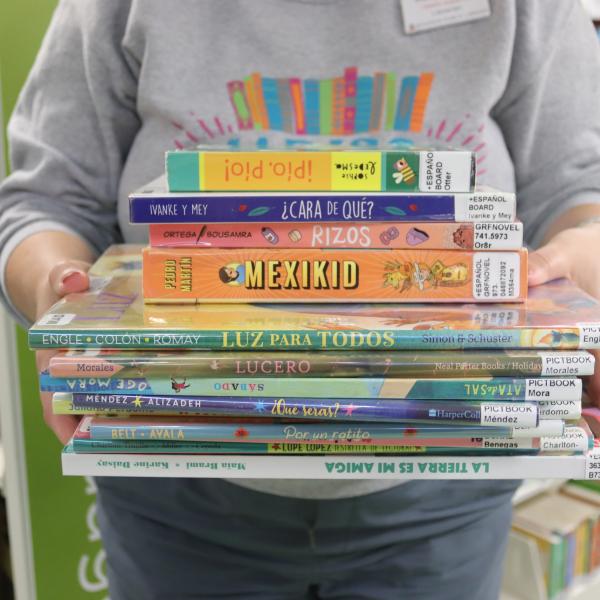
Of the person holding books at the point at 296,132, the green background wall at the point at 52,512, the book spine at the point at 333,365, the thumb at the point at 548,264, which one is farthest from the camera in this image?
the green background wall at the point at 52,512

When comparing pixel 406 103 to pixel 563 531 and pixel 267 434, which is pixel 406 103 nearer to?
pixel 267 434

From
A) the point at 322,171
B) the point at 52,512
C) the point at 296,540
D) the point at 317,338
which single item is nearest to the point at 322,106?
the point at 322,171

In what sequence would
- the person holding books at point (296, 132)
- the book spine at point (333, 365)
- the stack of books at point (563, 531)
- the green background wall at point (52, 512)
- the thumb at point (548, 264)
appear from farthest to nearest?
the stack of books at point (563, 531), the green background wall at point (52, 512), the person holding books at point (296, 132), the thumb at point (548, 264), the book spine at point (333, 365)

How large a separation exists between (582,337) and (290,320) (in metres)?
0.20

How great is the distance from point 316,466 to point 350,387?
0.07 meters

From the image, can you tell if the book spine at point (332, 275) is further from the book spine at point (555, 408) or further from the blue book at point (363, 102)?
the blue book at point (363, 102)

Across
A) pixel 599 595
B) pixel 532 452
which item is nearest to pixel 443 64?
pixel 532 452

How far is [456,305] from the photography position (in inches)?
22.3

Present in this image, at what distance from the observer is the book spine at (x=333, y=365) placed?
509 millimetres

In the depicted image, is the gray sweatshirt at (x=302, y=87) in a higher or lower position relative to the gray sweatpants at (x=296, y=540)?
higher

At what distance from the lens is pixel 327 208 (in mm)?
545

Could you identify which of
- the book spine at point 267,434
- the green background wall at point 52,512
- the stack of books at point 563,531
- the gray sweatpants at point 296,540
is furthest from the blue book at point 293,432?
the stack of books at point 563,531

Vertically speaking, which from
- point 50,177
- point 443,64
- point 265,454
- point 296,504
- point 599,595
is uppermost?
point 443,64

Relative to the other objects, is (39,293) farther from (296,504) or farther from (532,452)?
(532,452)
